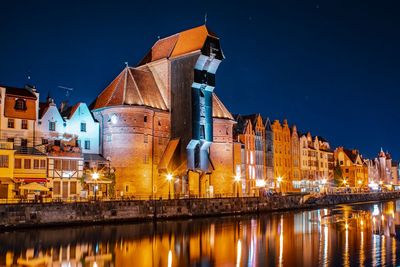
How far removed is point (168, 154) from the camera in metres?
73.3

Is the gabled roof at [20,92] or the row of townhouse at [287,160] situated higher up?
the gabled roof at [20,92]

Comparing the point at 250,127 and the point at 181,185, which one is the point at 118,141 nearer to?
the point at 181,185

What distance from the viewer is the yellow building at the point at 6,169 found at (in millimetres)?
54522

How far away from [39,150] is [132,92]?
17.6 metres

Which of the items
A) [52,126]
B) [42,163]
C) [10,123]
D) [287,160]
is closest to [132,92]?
[52,126]

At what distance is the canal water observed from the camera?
35.8 meters

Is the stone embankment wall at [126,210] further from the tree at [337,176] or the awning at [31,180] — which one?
the tree at [337,176]

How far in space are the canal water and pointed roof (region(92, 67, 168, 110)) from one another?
66.8 feet

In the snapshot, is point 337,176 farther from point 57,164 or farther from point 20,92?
point 20,92

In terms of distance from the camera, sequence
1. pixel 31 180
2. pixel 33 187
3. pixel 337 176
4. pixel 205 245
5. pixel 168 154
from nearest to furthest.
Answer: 1. pixel 205 245
2. pixel 33 187
3. pixel 31 180
4. pixel 168 154
5. pixel 337 176

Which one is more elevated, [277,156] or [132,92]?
[132,92]

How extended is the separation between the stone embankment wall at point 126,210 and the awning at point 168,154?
7.94 metres

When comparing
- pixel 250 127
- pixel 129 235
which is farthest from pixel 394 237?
pixel 250 127

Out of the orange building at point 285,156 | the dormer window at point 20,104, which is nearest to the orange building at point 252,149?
the orange building at point 285,156
